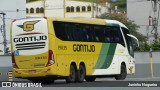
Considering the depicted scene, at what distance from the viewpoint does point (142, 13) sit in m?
87.9

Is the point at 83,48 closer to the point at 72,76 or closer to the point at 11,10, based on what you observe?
the point at 72,76

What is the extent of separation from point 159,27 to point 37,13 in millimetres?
41970

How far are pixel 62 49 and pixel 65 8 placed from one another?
304ft

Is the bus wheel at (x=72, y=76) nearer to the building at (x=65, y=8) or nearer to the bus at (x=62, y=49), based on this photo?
the bus at (x=62, y=49)

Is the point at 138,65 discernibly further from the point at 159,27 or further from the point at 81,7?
the point at 81,7

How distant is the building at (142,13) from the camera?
86875 millimetres

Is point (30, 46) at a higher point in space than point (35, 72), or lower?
higher

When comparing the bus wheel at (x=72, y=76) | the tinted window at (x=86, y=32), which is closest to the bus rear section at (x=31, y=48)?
the tinted window at (x=86, y=32)

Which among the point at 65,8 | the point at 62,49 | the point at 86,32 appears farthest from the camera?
the point at 65,8

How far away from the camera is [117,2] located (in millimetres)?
159875

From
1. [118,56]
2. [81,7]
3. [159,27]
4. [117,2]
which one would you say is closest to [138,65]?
[118,56]

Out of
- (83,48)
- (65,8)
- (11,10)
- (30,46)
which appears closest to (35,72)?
(30,46)

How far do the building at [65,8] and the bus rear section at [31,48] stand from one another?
8938cm

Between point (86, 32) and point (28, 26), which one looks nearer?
point (28, 26)
